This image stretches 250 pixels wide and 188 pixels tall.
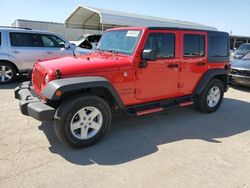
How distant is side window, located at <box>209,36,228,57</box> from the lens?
5298 mm

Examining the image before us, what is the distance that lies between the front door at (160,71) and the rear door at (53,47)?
5416 millimetres

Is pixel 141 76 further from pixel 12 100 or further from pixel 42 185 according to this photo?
pixel 12 100

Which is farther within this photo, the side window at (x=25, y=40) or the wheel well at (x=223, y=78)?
the side window at (x=25, y=40)

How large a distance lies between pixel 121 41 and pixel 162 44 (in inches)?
30.8

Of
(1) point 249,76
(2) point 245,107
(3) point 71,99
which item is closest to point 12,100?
(3) point 71,99

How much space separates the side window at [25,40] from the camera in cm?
799

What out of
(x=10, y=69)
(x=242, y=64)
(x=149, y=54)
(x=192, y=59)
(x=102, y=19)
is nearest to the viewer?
(x=149, y=54)

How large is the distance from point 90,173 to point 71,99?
1093 millimetres

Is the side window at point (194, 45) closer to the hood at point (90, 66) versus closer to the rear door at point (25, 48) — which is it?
the hood at point (90, 66)

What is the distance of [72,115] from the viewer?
11.2ft

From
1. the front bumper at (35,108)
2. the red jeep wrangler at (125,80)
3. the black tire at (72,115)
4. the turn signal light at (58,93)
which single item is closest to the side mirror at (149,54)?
the red jeep wrangler at (125,80)

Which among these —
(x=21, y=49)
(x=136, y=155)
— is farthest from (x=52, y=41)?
(x=136, y=155)

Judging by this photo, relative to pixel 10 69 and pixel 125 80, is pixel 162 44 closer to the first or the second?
pixel 125 80

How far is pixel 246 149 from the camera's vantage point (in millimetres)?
3801
